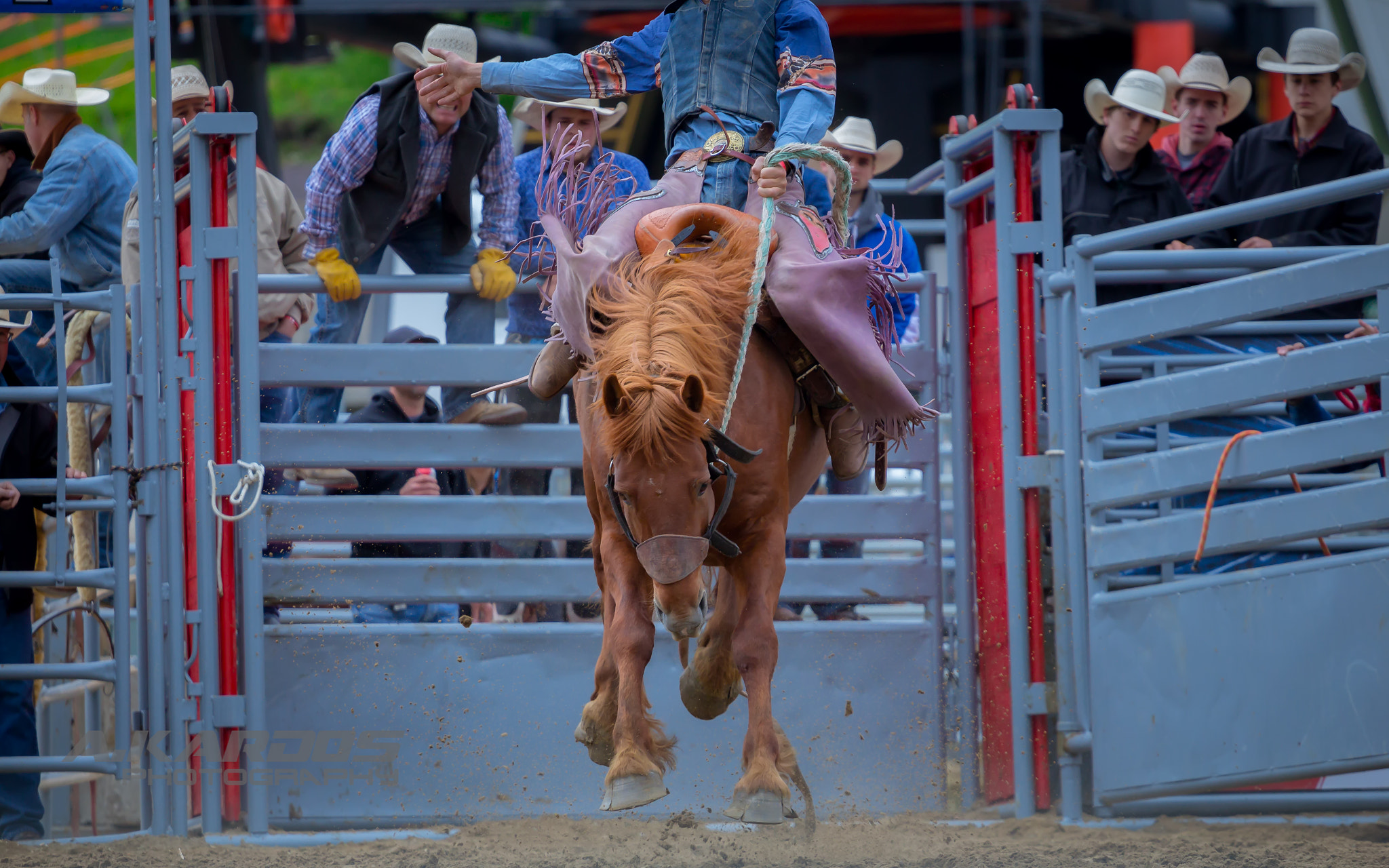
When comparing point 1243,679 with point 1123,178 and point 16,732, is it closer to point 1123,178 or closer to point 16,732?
point 1123,178

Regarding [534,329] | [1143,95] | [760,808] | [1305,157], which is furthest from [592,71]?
[1305,157]

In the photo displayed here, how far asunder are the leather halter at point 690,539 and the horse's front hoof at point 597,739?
1.88ft

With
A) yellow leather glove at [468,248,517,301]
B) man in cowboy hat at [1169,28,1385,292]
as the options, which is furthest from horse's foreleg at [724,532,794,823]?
man in cowboy hat at [1169,28,1385,292]

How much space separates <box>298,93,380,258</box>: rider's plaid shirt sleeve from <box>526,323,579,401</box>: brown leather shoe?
1.49m

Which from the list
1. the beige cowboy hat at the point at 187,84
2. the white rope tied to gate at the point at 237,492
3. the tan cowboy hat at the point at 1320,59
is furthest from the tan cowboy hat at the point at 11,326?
the tan cowboy hat at the point at 1320,59

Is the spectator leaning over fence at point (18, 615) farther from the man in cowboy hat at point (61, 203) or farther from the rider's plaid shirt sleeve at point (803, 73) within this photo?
the rider's plaid shirt sleeve at point (803, 73)

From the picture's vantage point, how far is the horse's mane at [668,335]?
125 inches

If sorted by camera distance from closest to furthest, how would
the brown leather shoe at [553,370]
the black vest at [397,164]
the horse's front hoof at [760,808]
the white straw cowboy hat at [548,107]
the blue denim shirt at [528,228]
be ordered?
1. the horse's front hoof at [760,808]
2. the brown leather shoe at [553,370]
3. the blue denim shirt at [528,228]
4. the black vest at [397,164]
5. the white straw cowboy hat at [548,107]

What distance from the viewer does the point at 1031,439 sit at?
502 centimetres

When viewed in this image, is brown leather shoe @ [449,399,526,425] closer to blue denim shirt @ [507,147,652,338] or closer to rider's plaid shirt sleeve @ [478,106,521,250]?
blue denim shirt @ [507,147,652,338]

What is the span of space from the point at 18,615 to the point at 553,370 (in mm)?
2306

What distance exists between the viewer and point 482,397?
5250 millimetres

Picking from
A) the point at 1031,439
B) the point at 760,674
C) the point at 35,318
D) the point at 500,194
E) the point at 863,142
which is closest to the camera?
the point at 760,674

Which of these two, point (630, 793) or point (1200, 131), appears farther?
point (1200, 131)
